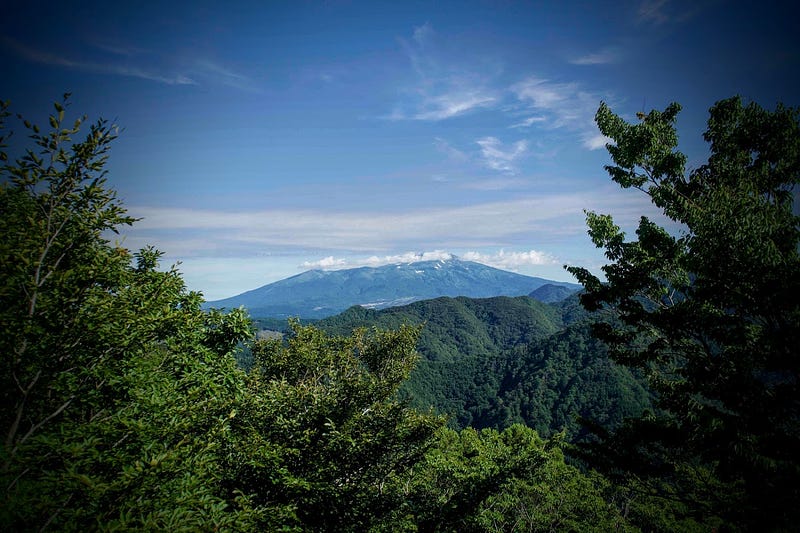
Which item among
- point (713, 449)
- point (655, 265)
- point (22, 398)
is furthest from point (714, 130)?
point (22, 398)

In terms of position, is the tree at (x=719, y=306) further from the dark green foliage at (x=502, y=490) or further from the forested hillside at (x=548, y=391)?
the forested hillside at (x=548, y=391)

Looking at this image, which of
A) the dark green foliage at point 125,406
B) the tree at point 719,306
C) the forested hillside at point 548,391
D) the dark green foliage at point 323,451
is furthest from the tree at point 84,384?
the forested hillside at point 548,391

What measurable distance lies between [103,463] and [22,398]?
5.35 feet

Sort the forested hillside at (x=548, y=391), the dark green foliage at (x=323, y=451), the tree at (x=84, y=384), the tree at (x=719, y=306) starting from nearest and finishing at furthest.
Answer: the tree at (x=84, y=384)
the tree at (x=719, y=306)
the dark green foliage at (x=323, y=451)
the forested hillside at (x=548, y=391)

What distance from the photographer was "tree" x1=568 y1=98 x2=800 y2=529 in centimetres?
679

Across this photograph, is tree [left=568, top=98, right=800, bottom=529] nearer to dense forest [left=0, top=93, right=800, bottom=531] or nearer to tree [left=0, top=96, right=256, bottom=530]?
dense forest [left=0, top=93, right=800, bottom=531]

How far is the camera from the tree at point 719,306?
267 inches

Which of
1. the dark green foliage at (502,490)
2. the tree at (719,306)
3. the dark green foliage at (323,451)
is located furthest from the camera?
the dark green foliage at (502,490)

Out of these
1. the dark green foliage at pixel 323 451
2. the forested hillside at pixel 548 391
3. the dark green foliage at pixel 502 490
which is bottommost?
the forested hillside at pixel 548 391

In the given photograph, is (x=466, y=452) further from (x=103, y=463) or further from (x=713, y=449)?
(x=103, y=463)

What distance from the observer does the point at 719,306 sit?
324 inches

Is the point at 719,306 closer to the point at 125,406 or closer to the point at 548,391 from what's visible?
the point at 125,406

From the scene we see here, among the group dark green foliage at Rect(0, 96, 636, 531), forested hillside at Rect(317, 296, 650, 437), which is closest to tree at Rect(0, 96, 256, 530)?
dark green foliage at Rect(0, 96, 636, 531)

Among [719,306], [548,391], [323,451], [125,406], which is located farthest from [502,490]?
[548,391]
